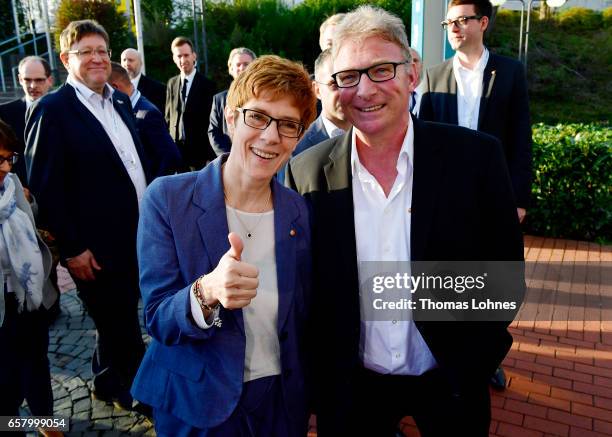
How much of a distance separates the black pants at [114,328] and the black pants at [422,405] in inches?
70.3

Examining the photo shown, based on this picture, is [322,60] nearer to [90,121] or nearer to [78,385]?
[90,121]

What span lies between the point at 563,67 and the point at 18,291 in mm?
17932

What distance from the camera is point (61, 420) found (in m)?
3.03

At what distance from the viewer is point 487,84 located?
3439mm

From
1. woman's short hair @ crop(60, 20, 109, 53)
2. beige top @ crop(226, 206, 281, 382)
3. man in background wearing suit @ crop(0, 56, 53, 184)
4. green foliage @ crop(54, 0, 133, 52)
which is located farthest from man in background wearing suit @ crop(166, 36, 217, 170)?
green foliage @ crop(54, 0, 133, 52)

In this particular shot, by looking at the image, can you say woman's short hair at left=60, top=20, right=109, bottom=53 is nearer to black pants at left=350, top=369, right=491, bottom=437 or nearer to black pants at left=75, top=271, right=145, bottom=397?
black pants at left=75, top=271, right=145, bottom=397

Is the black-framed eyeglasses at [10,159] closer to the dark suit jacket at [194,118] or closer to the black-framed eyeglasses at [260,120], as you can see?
the black-framed eyeglasses at [260,120]

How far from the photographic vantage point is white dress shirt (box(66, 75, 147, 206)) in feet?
9.92

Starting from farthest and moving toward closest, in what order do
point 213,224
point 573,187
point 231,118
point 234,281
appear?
1. point 573,187
2. point 231,118
3. point 213,224
4. point 234,281

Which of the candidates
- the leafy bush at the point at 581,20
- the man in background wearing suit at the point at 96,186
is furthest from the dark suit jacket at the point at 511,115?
the leafy bush at the point at 581,20

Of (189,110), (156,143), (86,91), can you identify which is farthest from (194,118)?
(86,91)

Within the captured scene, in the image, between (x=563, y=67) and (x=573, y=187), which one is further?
(x=563, y=67)

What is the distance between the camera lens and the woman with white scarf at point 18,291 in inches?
99.7

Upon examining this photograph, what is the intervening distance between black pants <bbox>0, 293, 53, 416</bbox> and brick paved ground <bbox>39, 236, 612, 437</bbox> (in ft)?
1.42
